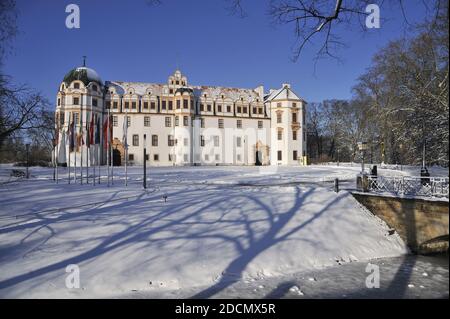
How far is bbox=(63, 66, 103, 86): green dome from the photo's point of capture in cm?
4534

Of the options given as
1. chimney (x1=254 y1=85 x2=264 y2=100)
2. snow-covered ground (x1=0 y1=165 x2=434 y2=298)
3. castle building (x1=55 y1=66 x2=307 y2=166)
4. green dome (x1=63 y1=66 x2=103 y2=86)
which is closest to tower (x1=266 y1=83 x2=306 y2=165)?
castle building (x1=55 y1=66 x2=307 y2=166)

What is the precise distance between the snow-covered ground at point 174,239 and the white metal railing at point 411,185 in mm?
1418

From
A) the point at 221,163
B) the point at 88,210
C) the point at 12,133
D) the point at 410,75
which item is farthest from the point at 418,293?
the point at 221,163

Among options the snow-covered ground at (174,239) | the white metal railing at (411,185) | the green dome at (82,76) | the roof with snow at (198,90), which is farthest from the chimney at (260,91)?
the white metal railing at (411,185)

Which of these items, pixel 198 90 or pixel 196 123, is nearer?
pixel 196 123

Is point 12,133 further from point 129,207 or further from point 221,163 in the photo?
point 221,163

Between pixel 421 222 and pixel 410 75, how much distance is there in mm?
13961

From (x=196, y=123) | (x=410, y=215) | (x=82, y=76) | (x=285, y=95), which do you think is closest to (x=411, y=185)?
(x=410, y=215)

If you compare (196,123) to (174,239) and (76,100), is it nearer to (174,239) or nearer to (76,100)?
(76,100)

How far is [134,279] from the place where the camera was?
28.8 ft

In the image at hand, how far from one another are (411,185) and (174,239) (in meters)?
9.94

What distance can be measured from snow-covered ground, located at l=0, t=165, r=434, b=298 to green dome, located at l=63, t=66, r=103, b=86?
3229 cm

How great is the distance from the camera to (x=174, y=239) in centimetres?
1123

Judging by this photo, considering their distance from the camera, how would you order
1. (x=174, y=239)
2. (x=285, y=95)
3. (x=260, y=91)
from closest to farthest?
(x=174, y=239) < (x=285, y=95) < (x=260, y=91)
